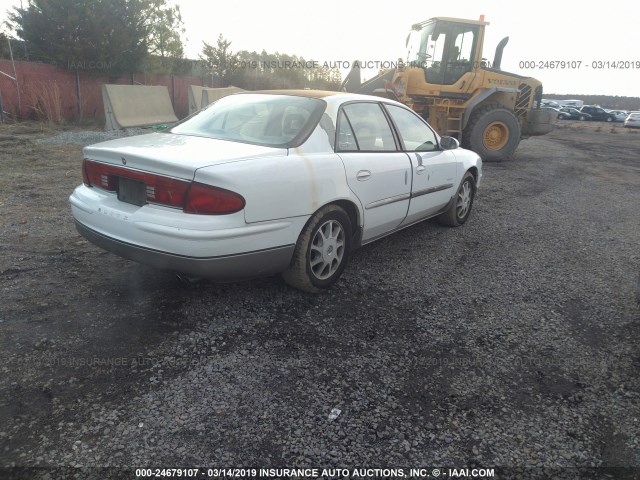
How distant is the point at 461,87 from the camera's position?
36.1ft

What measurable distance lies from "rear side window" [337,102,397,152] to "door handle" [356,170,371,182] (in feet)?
0.67

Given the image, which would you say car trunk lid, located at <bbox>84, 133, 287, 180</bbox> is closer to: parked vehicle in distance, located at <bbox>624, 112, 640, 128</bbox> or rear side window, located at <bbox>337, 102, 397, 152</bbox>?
rear side window, located at <bbox>337, 102, 397, 152</bbox>

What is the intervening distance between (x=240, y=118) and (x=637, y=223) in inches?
227

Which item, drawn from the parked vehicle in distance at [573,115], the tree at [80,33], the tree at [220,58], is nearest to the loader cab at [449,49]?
the tree at [80,33]

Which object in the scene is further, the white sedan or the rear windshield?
the rear windshield

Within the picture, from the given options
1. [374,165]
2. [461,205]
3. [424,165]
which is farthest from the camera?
[461,205]

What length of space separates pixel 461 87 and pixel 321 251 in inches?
357

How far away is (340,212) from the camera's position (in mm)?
3559

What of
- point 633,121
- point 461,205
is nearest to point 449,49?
point 461,205

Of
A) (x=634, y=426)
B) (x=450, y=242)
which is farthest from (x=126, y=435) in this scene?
(x=450, y=242)

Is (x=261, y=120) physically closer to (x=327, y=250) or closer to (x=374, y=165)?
(x=374, y=165)

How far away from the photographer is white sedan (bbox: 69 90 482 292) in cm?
280

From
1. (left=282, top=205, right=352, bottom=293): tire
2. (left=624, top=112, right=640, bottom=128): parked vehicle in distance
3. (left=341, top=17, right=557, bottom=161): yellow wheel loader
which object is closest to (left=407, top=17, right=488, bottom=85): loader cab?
(left=341, top=17, right=557, bottom=161): yellow wheel loader

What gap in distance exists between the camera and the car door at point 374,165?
368 cm
